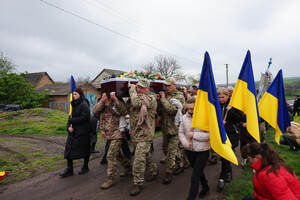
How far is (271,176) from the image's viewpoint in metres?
1.95

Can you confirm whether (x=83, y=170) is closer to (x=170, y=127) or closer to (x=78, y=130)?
(x=78, y=130)

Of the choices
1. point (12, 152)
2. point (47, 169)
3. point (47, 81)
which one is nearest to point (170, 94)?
point (47, 169)

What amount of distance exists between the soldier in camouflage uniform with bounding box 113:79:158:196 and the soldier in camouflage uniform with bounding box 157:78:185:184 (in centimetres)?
37

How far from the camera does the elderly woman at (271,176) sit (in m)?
1.87

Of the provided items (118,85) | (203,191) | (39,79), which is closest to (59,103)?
(39,79)

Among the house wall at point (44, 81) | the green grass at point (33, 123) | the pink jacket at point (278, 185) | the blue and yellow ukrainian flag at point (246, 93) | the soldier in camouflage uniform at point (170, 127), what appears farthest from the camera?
the house wall at point (44, 81)

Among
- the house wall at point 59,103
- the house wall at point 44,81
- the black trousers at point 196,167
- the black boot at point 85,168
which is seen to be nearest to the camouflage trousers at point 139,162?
the black trousers at point 196,167

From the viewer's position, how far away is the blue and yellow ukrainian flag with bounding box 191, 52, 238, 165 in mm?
2682

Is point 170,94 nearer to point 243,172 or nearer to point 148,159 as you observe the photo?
point 148,159

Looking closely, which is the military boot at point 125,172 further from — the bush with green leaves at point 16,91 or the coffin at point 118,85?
the bush with green leaves at point 16,91

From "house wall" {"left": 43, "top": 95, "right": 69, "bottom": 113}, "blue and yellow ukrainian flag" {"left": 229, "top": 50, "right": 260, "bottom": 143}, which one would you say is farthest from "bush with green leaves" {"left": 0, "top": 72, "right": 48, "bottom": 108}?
"blue and yellow ukrainian flag" {"left": 229, "top": 50, "right": 260, "bottom": 143}

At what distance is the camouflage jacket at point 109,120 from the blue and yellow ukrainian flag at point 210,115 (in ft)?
5.45

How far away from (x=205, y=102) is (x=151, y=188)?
6.88ft

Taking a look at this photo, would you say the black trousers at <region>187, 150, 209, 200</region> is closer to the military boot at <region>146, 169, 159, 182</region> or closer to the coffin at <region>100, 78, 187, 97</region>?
the military boot at <region>146, 169, 159, 182</region>
